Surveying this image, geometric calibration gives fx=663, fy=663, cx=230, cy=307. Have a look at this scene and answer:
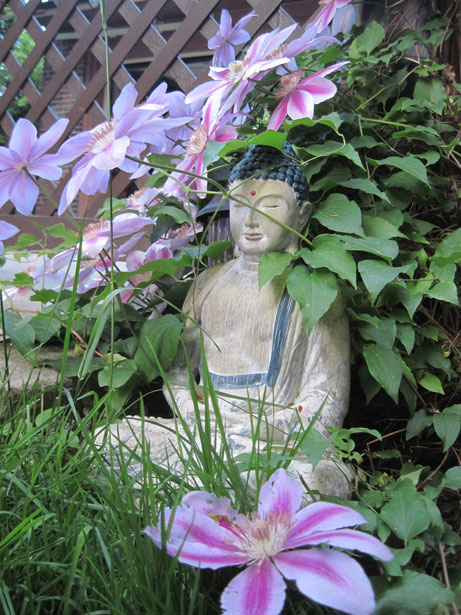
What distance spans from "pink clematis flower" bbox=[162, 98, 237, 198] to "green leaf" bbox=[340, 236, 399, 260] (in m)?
0.29

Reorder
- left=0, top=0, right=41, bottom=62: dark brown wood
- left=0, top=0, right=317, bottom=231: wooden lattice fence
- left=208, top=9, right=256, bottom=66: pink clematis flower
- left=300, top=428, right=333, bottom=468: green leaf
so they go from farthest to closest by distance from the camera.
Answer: left=0, top=0, right=41, bottom=62: dark brown wood
left=0, top=0, right=317, bottom=231: wooden lattice fence
left=208, top=9, right=256, bottom=66: pink clematis flower
left=300, top=428, right=333, bottom=468: green leaf

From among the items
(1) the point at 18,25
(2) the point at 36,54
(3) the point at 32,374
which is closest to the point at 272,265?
(3) the point at 32,374

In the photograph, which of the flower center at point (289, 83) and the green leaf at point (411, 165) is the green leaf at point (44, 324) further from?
the green leaf at point (411, 165)

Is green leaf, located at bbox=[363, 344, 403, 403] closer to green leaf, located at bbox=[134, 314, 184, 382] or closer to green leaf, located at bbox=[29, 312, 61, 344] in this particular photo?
green leaf, located at bbox=[134, 314, 184, 382]

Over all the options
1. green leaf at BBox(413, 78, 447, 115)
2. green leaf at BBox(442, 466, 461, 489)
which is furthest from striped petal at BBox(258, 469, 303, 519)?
green leaf at BBox(413, 78, 447, 115)

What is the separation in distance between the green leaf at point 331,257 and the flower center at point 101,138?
1.29 feet

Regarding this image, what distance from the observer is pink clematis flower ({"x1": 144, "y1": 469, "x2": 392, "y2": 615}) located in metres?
0.53

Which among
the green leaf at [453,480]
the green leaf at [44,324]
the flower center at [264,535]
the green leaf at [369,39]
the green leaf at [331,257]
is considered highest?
the green leaf at [369,39]

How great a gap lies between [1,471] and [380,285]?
2.21 ft

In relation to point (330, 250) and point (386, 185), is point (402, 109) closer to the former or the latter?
point (386, 185)

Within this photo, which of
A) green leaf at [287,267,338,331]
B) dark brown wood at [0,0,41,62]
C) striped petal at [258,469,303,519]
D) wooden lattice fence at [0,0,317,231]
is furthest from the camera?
dark brown wood at [0,0,41,62]

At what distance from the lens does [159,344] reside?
4.25ft

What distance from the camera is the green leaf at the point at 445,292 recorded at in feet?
3.88

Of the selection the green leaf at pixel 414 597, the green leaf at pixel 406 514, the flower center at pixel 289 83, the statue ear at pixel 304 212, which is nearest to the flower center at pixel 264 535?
the green leaf at pixel 414 597
